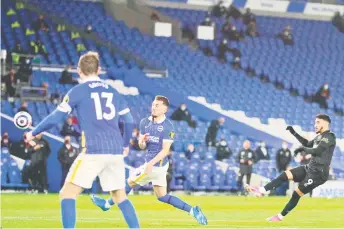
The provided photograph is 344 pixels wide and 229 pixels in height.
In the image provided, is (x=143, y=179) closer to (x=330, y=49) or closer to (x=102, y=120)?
(x=102, y=120)

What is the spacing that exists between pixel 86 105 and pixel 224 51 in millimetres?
30859

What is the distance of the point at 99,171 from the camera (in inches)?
432

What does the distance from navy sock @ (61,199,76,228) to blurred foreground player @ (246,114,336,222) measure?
6890 mm

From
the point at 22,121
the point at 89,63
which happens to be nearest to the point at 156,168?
the point at 22,121

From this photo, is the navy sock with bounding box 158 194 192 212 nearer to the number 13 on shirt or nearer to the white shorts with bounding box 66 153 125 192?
the white shorts with bounding box 66 153 125 192

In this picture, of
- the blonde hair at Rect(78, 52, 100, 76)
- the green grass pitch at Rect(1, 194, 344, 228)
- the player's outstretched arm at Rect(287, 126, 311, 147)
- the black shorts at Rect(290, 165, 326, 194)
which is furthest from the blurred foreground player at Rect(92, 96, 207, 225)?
the blonde hair at Rect(78, 52, 100, 76)

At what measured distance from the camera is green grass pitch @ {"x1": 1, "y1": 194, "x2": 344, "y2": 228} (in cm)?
1638

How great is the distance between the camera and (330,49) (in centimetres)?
4466

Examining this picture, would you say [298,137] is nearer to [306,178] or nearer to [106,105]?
[306,178]

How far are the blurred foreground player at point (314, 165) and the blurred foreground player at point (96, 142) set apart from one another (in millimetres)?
6491

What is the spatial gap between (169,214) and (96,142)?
9255 millimetres

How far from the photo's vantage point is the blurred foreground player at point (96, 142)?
10875 millimetres

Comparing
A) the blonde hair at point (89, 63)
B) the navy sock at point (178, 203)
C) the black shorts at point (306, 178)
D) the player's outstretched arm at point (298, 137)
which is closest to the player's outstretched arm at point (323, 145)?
the player's outstretched arm at point (298, 137)

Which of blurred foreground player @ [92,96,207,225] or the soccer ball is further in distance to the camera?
blurred foreground player @ [92,96,207,225]
